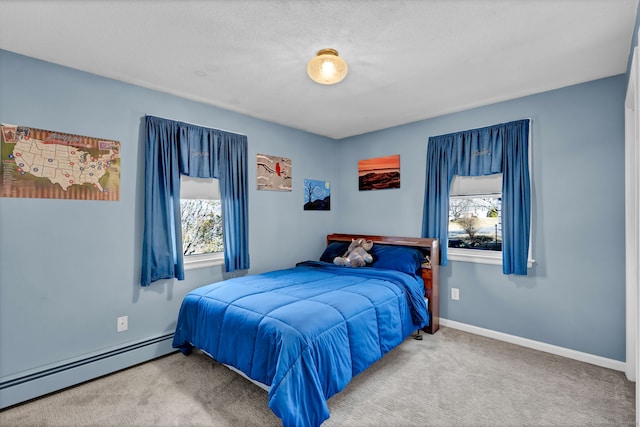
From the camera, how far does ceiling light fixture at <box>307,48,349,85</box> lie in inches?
86.7

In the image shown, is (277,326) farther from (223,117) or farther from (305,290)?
(223,117)

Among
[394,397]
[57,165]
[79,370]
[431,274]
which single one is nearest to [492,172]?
[431,274]

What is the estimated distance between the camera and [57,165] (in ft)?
8.08

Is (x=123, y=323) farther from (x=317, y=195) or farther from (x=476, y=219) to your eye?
(x=476, y=219)

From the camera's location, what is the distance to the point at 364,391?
2.35 metres

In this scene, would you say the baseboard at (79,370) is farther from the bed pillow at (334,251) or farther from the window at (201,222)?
the bed pillow at (334,251)

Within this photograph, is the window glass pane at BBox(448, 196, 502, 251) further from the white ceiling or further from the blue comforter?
the white ceiling

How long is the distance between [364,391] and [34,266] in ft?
8.53

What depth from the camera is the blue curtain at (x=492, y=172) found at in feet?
10.1

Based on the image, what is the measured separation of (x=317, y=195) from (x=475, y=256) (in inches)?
85.1

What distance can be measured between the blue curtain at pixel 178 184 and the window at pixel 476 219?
2.38 meters

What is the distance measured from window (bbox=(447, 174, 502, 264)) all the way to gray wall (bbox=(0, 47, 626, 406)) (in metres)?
A: 0.16

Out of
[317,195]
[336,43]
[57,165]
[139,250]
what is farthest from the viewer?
[317,195]

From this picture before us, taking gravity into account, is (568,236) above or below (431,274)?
above
